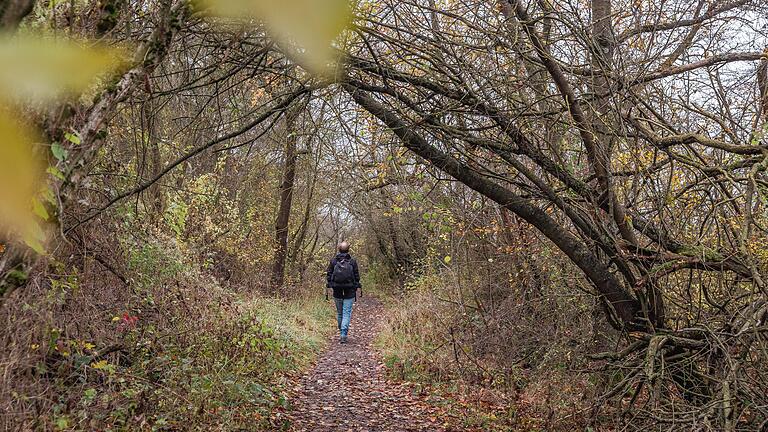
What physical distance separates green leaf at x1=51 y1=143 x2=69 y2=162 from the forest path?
447cm

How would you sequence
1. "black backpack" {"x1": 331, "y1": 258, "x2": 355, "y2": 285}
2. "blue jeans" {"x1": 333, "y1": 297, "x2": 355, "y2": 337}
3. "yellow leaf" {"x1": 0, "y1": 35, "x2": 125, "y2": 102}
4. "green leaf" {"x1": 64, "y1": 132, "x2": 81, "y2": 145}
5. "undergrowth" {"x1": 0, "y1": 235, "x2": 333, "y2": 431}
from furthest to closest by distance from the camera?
"blue jeans" {"x1": 333, "y1": 297, "x2": 355, "y2": 337} → "black backpack" {"x1": 331, "y1": 258, "x2": 355, "y2": 285} → "undergrowth" {"x1": 0, "y1": 235, "x2": 333, "y2": 431} → "green leaf" {"x1": 64, "y1": 132, "x2": 81, "y2": 145} → "yellow leaf" {"x1": 0, "y1": 35, "x2": 125, "y2": 102}

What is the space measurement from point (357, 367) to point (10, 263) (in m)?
7.24

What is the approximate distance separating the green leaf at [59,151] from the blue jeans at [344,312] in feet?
29.9

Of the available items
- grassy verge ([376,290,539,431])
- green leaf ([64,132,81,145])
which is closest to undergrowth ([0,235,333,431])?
grassy verge ([376,290,539,431])

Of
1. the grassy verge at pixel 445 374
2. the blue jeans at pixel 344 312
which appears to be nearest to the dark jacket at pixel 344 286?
the blue jeans at pixel 344 312

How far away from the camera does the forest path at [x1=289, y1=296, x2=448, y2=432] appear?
5.67 metres

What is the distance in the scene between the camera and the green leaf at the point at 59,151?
1418 mm

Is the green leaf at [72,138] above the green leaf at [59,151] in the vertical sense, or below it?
above

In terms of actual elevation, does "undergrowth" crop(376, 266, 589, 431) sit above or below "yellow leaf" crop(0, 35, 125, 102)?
below

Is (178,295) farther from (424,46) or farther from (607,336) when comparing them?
(607,336)

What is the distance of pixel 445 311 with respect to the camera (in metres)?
9.44

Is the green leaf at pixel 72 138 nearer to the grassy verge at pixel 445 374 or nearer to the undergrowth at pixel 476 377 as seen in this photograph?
the undergrowth at pixel 476 377

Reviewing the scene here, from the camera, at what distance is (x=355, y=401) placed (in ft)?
21.5

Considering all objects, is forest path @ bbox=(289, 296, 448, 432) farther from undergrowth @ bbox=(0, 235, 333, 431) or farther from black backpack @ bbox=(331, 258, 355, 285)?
black backpack @ bbox=(331, 258, 355, 285)
